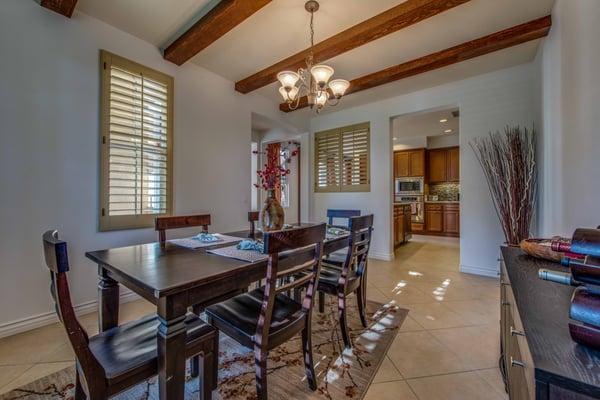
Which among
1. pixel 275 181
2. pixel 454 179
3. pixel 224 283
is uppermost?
pixel 454 179

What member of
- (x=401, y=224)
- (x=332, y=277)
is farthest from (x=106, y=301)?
(x=401, y=224)

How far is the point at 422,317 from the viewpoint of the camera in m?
2.34

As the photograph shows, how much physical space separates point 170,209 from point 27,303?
1363 millimetres

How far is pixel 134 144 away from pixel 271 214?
1.78m

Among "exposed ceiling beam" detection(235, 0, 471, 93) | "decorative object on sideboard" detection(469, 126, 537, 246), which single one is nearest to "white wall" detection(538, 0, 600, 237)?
"decorative object on sideboard" detection(469, 126, 537, 246)

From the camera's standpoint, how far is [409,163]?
24.9ft

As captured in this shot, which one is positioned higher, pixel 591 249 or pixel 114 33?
pixel 114 33

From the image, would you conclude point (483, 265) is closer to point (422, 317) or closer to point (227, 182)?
point (422, 317)

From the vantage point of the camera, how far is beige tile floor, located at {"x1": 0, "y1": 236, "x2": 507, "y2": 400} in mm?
1489

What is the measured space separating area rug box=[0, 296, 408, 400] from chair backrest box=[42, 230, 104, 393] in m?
0.70

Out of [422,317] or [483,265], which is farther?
[483,265]

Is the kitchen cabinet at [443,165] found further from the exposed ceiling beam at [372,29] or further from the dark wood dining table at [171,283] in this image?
the dark wood dining table at [171,283]

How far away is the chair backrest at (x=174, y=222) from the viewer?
201cm

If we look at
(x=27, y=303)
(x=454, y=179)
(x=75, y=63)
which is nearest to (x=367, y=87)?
(x=75, y=63)
